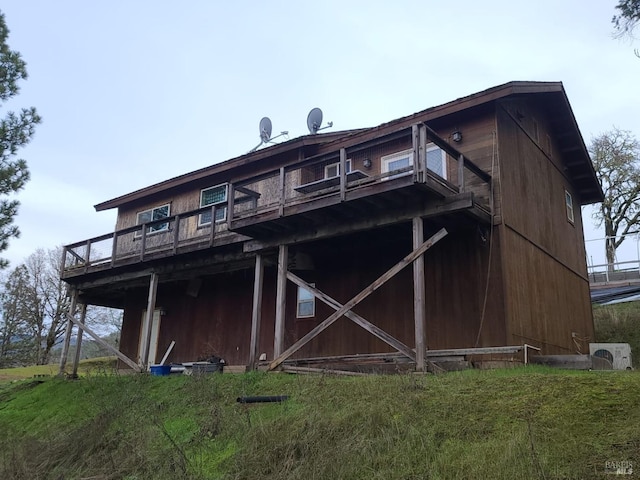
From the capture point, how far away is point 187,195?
19406mm

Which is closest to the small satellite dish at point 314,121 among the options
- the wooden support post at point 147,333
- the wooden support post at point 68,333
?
the wooden support post at point 147,333

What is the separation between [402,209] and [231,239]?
5.35 m

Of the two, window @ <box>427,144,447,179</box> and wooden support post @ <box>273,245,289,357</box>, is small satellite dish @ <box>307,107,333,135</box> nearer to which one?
window @ <box>427,144,447,179</box>

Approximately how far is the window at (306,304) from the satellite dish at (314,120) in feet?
17.6

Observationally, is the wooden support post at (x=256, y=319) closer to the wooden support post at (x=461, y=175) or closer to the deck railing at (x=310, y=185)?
the deck railing at (x=310, y=185)

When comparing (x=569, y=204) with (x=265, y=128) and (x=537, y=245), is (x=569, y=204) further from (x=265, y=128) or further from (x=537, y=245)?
(x=265, y=128)

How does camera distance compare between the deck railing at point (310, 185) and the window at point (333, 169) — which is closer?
the deck railing at point (310, 185)

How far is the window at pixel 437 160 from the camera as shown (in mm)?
13523

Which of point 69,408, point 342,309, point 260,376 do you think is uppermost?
point 342,309

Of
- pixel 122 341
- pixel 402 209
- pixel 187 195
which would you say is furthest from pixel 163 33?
pixel 402 209

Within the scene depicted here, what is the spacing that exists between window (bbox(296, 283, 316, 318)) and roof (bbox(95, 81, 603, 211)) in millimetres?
4041

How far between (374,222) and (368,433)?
575cm

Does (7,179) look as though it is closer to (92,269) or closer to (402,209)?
(92,269)

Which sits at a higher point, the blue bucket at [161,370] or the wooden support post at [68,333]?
the wooden support post at [68,333]
